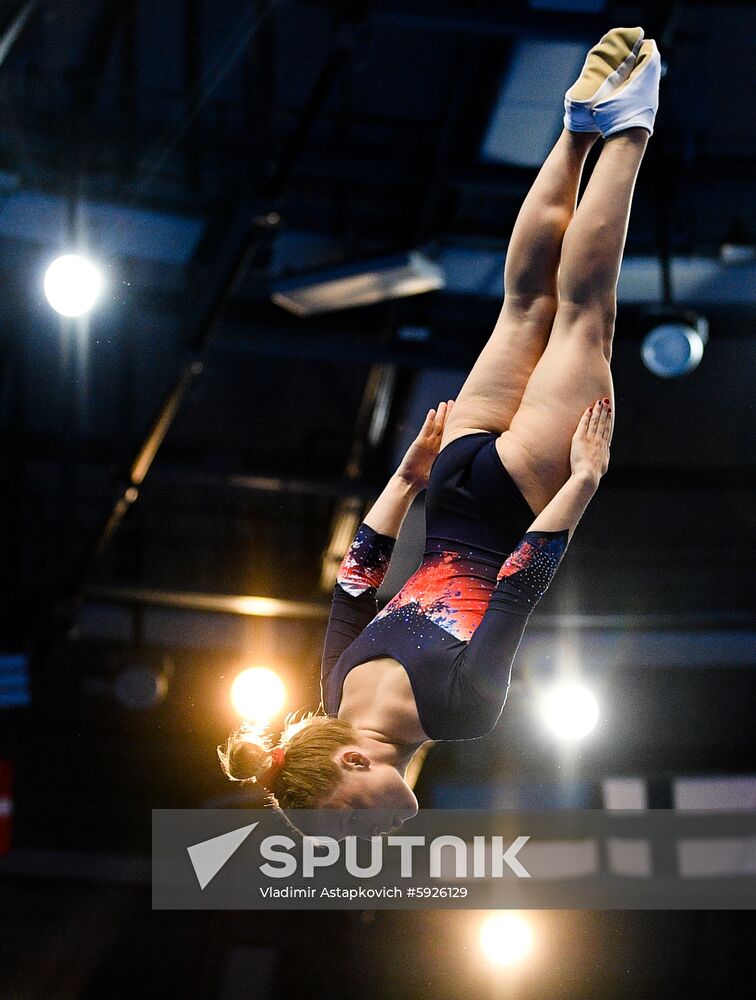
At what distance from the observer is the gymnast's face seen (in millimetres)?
2527

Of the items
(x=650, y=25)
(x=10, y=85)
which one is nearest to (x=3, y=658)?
(x=10, y=85)

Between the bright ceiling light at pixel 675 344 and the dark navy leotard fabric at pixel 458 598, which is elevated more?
the bright ceiling light at pixel 675 344

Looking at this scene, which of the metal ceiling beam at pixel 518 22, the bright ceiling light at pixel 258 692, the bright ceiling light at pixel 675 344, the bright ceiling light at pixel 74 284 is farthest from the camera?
the bright ceiling light at pixel 258 692

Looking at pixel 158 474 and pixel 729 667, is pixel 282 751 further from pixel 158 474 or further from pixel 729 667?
pixel 729 667

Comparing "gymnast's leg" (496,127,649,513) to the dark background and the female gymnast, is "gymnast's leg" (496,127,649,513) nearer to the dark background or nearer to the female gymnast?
the female gymnast

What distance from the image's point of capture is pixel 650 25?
3.34 metres

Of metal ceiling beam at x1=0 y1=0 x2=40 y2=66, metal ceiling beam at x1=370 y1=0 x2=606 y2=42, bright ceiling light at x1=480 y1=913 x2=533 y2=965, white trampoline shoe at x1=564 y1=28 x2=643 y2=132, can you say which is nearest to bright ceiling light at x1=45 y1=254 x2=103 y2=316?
metal ceiling beam at x1=0 y1=0 x2=40 y2=66

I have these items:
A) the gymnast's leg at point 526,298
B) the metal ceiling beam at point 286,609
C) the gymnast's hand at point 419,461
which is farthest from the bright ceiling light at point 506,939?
the gymnast's leg at point 526,298

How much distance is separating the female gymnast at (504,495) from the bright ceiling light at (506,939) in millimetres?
3932

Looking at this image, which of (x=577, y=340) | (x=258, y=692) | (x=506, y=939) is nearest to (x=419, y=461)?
(x=577, y=340)

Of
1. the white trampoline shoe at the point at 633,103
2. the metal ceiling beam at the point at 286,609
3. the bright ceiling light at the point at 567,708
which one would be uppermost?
the metal ceiling beam at the point at 286,609

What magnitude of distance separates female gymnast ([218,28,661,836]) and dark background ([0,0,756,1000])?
1.40 ft

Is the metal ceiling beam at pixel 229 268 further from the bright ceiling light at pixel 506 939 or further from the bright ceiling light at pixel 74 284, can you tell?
the bright ceiling light at pixel 506 939

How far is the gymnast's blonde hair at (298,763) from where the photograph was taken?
2543mm
